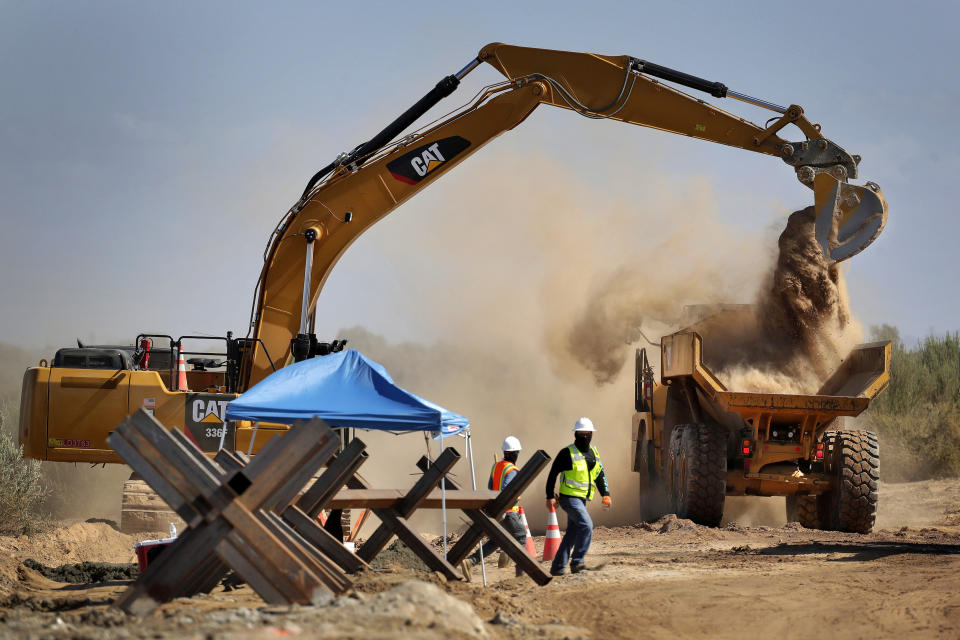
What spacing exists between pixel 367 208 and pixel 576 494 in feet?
18.9

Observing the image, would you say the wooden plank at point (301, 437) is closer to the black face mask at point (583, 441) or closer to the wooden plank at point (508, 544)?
the wooden plank at point (508, 544)

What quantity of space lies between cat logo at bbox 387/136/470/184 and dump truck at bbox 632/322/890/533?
4.51 meters

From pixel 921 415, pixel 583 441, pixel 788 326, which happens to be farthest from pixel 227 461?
pixel 921 415

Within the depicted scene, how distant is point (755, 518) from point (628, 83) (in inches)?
349

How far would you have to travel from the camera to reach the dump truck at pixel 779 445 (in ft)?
53.7

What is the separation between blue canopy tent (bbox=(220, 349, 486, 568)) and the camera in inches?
419

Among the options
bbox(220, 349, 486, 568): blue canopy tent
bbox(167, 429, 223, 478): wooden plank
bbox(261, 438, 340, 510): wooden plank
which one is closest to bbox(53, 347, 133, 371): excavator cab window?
bbox(220, 349, 486, 568): blue canopy tent

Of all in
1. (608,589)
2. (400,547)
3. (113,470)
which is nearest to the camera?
(608,589)

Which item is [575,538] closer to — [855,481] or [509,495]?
[509,495]

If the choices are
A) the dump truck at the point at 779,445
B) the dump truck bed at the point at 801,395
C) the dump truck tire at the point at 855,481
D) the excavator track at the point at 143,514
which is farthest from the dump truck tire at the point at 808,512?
the excavator track at the point at 143,514

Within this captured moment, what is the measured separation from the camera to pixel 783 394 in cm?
1620

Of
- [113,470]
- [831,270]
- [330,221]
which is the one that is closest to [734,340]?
[831,270]

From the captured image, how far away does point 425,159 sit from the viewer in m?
16.0

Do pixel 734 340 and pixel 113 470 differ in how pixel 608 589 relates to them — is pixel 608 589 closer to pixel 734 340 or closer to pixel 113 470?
pixel 734 340
